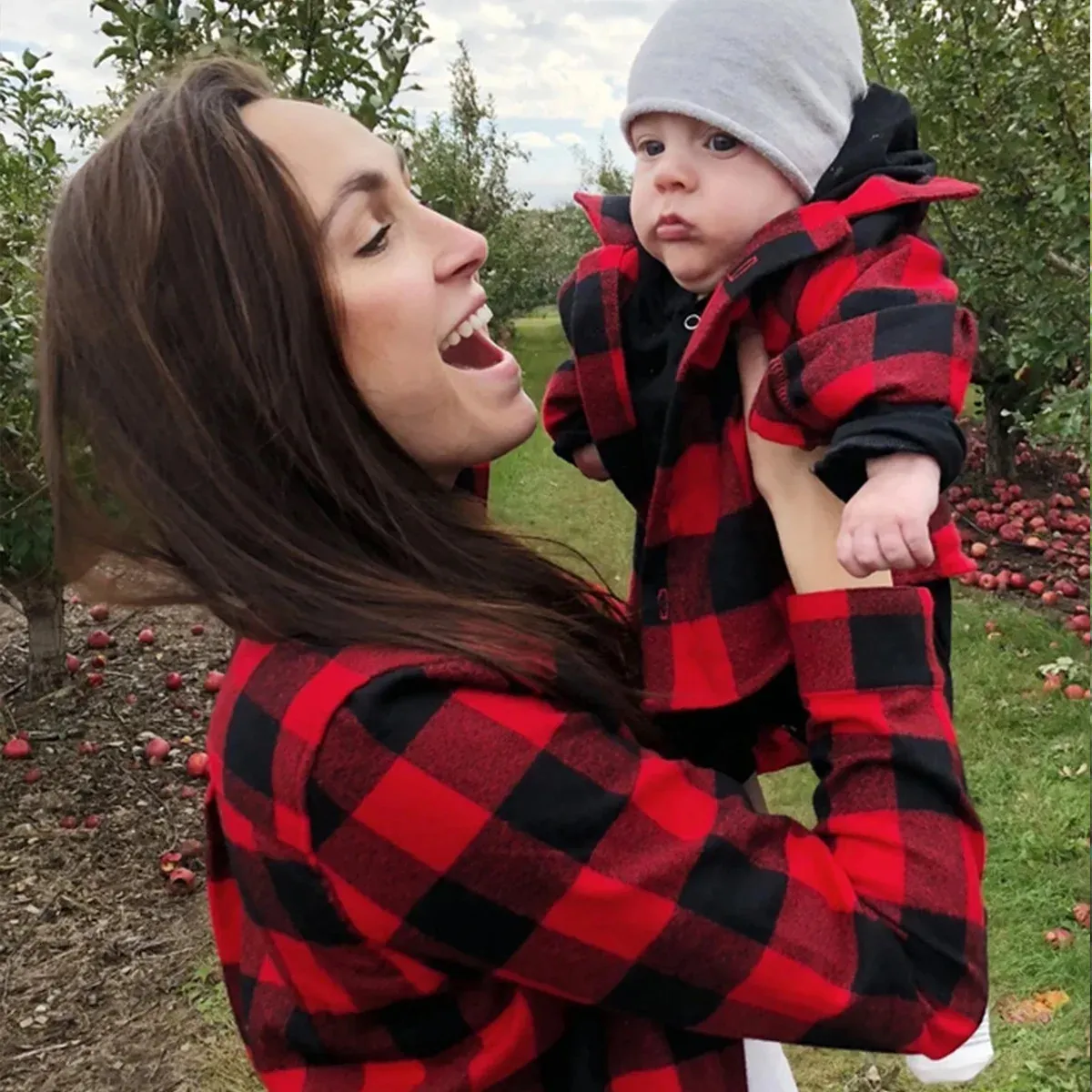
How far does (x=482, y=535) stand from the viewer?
1.20 metres

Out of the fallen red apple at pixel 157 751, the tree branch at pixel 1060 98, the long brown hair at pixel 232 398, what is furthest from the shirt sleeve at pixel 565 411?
the tree branch at pixel 1060 98

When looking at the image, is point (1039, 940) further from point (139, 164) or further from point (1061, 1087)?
point (139, 164)

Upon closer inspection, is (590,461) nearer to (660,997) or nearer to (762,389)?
(762,389)

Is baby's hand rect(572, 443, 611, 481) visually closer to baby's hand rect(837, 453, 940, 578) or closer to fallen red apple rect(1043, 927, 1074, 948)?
baby's hand rect(837, 453, 940, 578)

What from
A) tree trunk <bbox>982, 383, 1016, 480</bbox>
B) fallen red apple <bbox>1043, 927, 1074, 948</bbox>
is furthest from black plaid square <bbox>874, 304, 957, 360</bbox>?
tree trunk <bbox>982, 383, 1016, 480</bbox>

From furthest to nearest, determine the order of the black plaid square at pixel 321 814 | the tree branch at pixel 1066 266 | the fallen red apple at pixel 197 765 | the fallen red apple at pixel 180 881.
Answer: the tree branch at pixel 1066 266 < the fallen red apple at pixel 197 765 < the fallen red apple at pixel 180 881 < the black plaid square at pixel 321 814

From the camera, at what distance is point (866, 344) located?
1122mm

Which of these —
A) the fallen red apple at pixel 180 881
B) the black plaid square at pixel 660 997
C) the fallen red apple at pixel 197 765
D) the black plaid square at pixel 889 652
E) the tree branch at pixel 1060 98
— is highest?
the tree branch at pixel 1060 98

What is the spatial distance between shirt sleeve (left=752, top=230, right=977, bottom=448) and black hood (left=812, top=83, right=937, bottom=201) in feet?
0.32

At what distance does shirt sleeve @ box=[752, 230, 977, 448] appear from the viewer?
3.65ft

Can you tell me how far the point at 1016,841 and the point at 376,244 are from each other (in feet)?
10.9

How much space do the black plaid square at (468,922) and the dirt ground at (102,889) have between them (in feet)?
8.08

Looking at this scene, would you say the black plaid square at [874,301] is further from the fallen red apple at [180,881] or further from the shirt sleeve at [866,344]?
the fallen red apple at [180,881]

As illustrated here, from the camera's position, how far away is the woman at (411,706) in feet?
2.88
